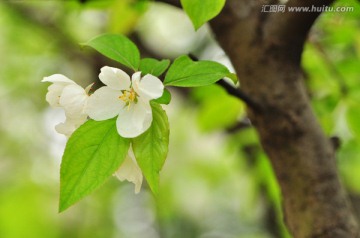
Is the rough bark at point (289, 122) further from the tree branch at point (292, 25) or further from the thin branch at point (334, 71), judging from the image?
the thin branch at point (334, 71)

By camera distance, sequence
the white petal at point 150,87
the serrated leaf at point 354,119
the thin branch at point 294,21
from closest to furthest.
A: the white petal at point 150,87 → the thin branch at point 294,21 → the serrated leaf at point 354,119

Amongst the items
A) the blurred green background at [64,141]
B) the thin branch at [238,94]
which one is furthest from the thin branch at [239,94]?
the blurred green background at [64,141]

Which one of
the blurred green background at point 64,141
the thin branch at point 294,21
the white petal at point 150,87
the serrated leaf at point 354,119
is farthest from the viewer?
the blurred green background at point 64,141

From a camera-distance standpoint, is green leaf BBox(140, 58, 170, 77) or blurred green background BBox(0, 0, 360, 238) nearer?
green leaf BBox(140, 58, 170, 77)

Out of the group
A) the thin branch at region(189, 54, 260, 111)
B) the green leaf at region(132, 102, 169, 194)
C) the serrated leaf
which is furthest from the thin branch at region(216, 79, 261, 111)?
the serrated leaf

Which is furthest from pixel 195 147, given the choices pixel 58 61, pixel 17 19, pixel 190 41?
pixel 17 19

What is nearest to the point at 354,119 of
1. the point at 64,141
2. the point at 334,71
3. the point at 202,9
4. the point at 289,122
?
the point at 334,71

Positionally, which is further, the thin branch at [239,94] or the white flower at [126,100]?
the thin branch at [239,94]

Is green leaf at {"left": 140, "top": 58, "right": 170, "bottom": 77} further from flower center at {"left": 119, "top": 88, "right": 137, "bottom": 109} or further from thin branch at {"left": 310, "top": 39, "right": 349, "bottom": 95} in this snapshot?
thin branch at {"left": 310, "top": 39, "right": 349, "bottom": 95}
